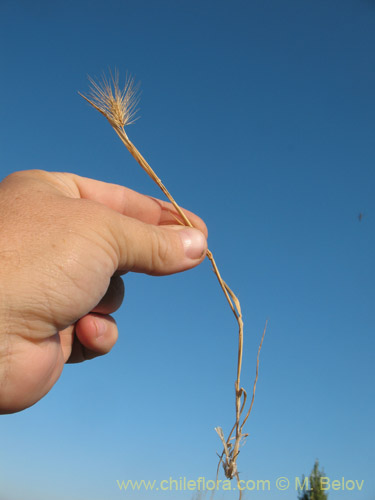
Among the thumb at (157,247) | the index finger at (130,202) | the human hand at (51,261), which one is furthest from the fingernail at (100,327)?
the index finger at (130,202)

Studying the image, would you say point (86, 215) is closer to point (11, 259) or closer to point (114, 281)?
point (11, 259)

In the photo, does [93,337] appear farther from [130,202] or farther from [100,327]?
[130,202]

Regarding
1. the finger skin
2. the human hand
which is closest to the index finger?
the human hand

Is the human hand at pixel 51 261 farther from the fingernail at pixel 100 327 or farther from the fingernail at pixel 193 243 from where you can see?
the fingernail at pixel 100 327

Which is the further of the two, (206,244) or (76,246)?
(206,244)

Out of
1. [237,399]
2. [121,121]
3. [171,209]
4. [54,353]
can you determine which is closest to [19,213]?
[54,353]

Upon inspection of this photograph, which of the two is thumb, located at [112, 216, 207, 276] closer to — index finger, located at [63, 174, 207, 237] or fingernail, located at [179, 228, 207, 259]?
fingernail, located at [179, 228, 207, 259]
